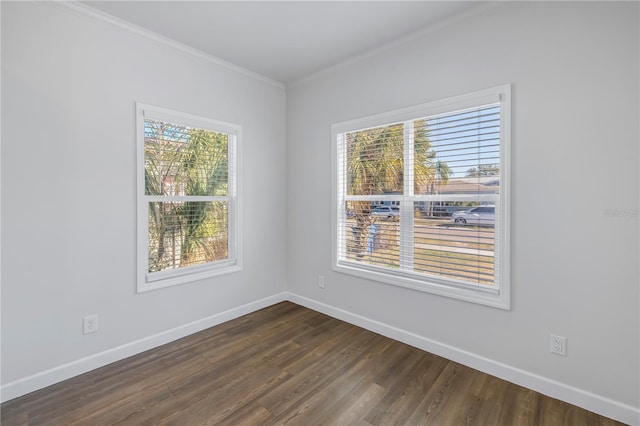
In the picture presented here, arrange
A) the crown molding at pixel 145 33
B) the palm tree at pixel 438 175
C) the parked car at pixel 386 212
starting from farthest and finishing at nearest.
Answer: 1. the parked car at pixel 386 212
2. the palm tree at pixel 438 175
3. the crown molding at pixel 145 33

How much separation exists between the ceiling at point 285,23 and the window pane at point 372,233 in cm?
150

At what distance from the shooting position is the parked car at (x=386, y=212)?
281cm

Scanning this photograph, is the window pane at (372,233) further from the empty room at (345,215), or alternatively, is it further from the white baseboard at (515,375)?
the white baseboard at (515,375)

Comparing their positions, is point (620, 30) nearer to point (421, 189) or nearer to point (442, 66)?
point (442, 66)

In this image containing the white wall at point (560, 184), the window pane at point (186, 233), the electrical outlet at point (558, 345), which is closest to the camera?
the white wall at point (560, 184)

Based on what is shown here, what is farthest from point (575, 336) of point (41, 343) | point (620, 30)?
point (41, 343)

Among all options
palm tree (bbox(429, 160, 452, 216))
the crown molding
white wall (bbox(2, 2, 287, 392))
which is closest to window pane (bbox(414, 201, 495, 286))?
palm tree (bbox(429, 160, 452, 216))

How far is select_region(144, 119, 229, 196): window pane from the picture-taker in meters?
A: 2.65

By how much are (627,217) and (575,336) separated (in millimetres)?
789

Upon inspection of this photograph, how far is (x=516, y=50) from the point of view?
2074mm

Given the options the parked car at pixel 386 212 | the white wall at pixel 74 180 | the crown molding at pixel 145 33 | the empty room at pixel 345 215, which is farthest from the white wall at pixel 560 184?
the white wall at pixel 74 180

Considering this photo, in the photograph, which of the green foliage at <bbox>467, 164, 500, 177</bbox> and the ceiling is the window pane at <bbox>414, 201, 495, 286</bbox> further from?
the ceiling

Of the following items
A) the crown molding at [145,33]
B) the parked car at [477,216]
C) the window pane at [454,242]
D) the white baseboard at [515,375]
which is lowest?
the white baseboard at [515,375]

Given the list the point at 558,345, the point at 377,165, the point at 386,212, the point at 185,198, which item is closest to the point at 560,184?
the point at 558,345
